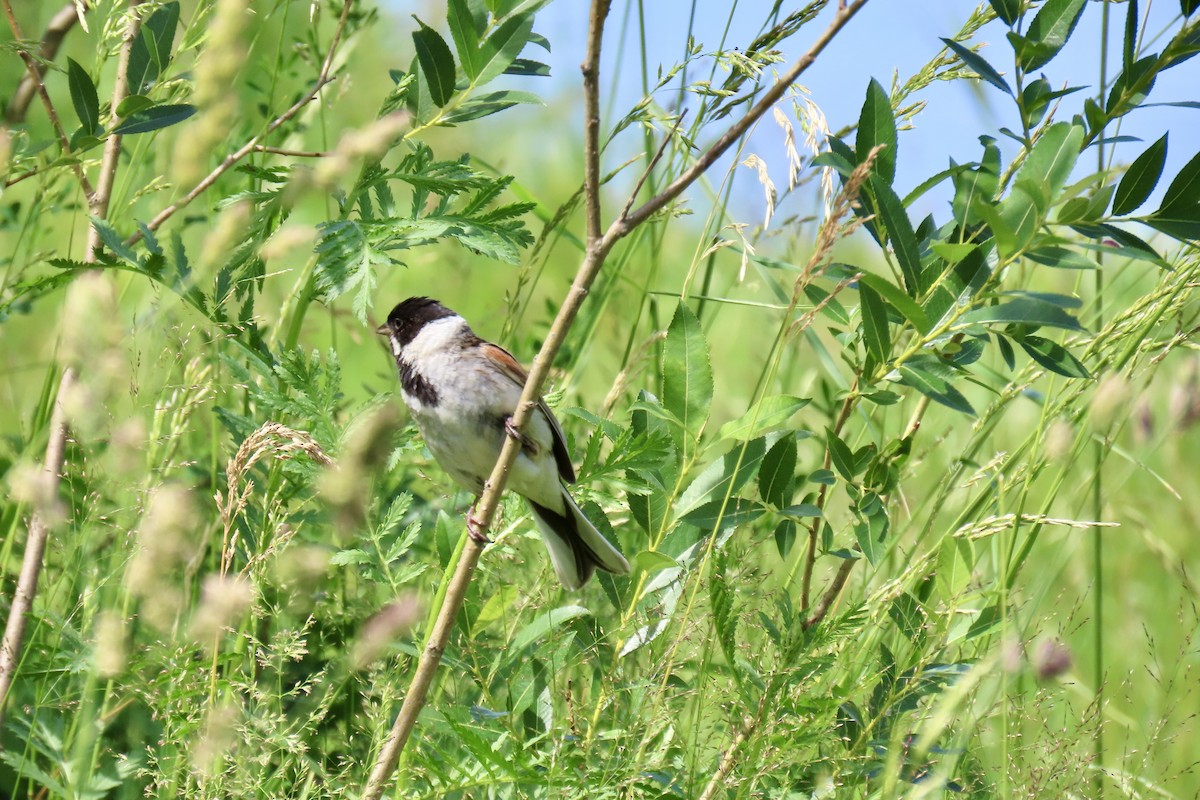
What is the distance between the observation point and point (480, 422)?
2801mm

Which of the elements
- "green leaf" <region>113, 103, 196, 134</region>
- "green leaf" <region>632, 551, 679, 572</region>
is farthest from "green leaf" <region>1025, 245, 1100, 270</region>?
"green leaf" <region>113, 103, 196, 134</region>

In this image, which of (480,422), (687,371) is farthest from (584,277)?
(480,422)

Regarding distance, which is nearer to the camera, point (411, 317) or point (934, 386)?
point (934, 386)

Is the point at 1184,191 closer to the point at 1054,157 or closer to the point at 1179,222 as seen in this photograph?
the point at 1179,222

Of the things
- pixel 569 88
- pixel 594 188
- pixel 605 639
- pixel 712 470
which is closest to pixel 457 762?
pixel 605 639

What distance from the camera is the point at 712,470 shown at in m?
2.02

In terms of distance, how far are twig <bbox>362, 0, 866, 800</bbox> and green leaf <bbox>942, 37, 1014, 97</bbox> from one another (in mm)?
432

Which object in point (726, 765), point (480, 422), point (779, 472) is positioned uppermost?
point (779, 472)

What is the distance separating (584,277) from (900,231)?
2.17 feet

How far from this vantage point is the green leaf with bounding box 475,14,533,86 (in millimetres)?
1920

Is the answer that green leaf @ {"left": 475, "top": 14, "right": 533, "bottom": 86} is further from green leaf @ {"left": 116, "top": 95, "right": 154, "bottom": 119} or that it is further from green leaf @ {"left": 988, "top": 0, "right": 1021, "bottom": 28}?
green leaf @ {"left": 988, "top": 0, "right": 1021, "bottom": 28}

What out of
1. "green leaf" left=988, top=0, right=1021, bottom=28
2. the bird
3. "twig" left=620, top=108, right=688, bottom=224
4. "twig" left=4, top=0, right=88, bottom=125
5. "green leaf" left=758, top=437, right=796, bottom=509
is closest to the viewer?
"twig" left=620, top=108, right=688, bottom=224

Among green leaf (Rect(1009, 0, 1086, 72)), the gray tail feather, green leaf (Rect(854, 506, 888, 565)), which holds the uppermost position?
green leaf (Rect(1009, 0, 1086, 72))

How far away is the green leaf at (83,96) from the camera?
6.22 ft
